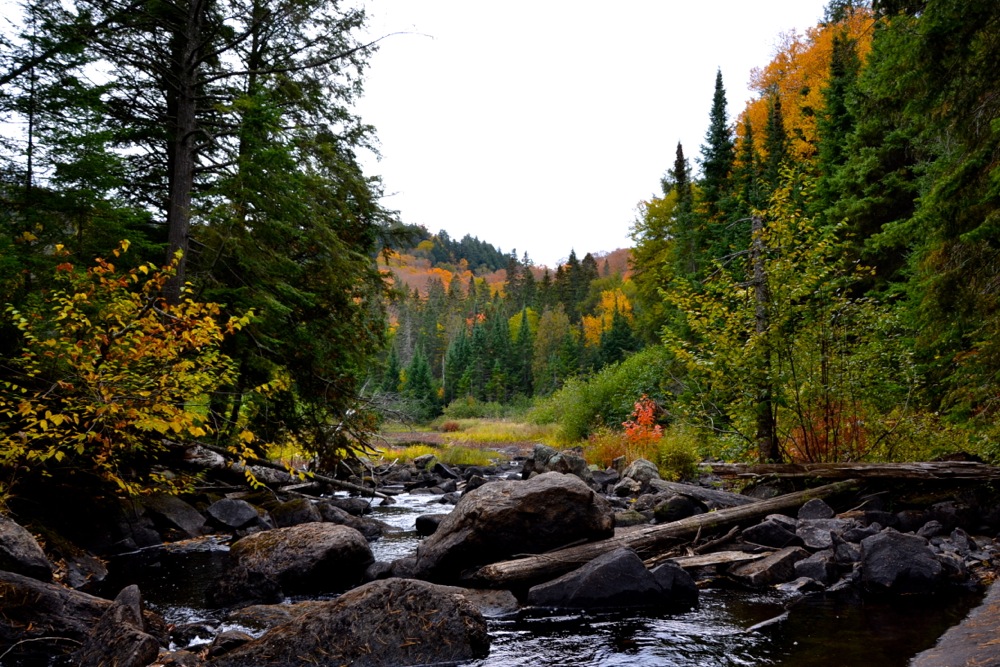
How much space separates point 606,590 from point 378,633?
2.64 metres

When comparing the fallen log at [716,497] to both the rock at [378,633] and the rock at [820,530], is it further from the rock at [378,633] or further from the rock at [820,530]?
the rock at [378,633]

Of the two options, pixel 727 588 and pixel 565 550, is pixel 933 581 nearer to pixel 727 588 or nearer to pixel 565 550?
pixel 727 588

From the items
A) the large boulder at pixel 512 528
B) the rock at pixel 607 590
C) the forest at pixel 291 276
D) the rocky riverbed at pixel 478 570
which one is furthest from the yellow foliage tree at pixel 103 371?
the rock at pixel 607 590

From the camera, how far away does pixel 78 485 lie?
893cm

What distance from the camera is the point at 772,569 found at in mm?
6969

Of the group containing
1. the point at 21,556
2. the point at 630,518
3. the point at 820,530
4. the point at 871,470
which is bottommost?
the point at 630,518

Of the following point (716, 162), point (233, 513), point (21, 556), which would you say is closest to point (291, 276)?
point (233, 513)

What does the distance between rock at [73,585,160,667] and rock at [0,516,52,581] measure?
1.22 metres

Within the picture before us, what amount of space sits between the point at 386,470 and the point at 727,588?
15876 millimetres

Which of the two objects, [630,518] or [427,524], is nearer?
[630,518]

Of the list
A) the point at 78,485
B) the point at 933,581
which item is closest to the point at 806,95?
the point at 933,581

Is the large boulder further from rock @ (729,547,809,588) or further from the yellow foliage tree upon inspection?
the yellow foliage tree

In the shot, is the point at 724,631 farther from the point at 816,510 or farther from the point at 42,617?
the point at 42,617

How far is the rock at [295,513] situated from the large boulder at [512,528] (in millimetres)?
4125
